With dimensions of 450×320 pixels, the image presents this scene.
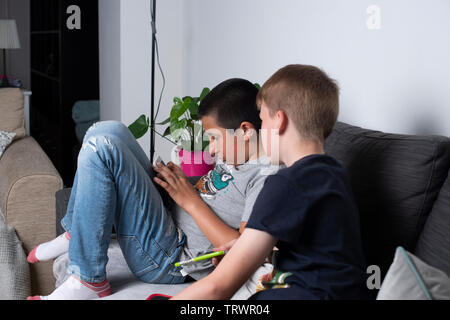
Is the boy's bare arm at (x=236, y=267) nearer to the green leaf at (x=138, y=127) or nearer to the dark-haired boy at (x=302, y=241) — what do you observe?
the dark-haired boy at (x=302, y=241)

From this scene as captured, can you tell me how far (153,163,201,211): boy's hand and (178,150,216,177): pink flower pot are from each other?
1.58ft

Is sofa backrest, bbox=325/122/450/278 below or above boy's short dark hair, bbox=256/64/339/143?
below

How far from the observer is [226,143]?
4.94 ft

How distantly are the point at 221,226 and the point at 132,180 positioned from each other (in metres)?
0.27

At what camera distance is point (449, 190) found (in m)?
1.08

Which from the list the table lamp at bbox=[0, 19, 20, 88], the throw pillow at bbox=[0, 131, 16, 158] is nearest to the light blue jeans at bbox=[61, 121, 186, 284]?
the throw pillow at bbox=[0, 131, 16, 158]

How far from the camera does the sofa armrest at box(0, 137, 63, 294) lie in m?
2.01

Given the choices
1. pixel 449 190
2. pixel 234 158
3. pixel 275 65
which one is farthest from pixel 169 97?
pixel 449 190

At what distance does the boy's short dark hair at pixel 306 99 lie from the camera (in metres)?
1.09

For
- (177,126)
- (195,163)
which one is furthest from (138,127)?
(195,163)

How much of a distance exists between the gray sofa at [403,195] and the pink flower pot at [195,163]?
34.3 inches

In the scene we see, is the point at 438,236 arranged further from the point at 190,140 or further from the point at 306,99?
the point at 190,140

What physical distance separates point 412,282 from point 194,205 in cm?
79

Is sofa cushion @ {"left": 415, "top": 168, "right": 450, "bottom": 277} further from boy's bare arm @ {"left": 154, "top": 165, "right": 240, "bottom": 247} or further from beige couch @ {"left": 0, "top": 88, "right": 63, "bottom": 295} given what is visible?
beige couch @ {"left": 0, "top": 88, "right": 63, "bottom": 295}
